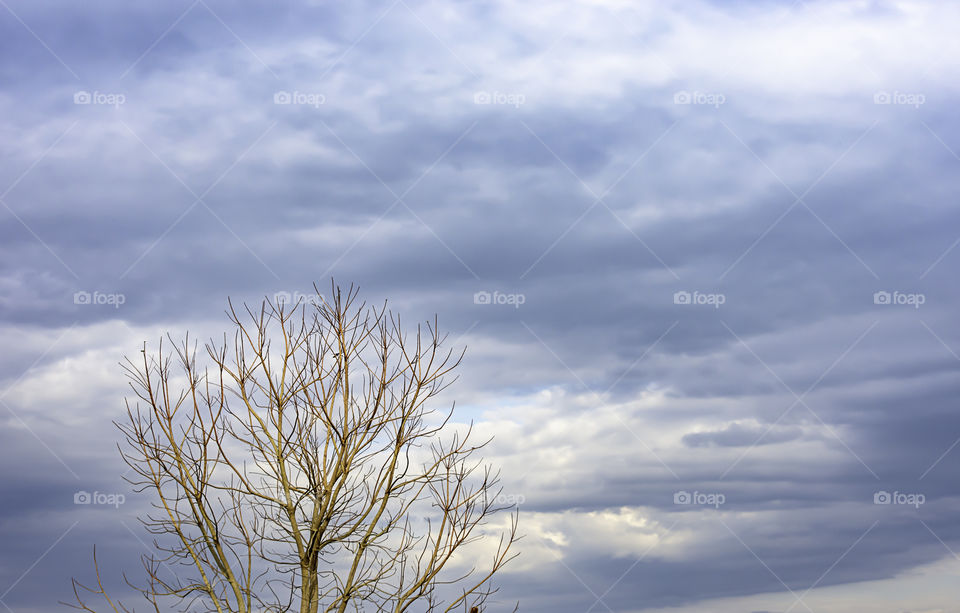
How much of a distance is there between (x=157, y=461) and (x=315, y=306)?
1998mm

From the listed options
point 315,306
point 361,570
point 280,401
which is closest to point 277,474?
point 280,401

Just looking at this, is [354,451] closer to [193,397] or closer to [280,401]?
[280,401]

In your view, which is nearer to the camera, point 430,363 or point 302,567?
point 302,567

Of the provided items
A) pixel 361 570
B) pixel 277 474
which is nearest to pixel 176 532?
pixel 277 474

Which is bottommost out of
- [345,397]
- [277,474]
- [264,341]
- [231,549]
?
[231,549]

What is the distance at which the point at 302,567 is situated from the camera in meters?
7.38

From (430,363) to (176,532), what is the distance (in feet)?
9.03

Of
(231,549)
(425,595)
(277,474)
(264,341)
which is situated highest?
(264,341)

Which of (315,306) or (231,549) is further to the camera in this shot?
(315,306)

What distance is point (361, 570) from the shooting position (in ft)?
24.8

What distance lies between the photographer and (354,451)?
7609 mm

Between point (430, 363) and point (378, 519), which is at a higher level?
point (430, 363)

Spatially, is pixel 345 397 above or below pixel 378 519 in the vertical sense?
above

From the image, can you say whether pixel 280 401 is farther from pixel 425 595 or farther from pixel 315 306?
pixel 425 595
